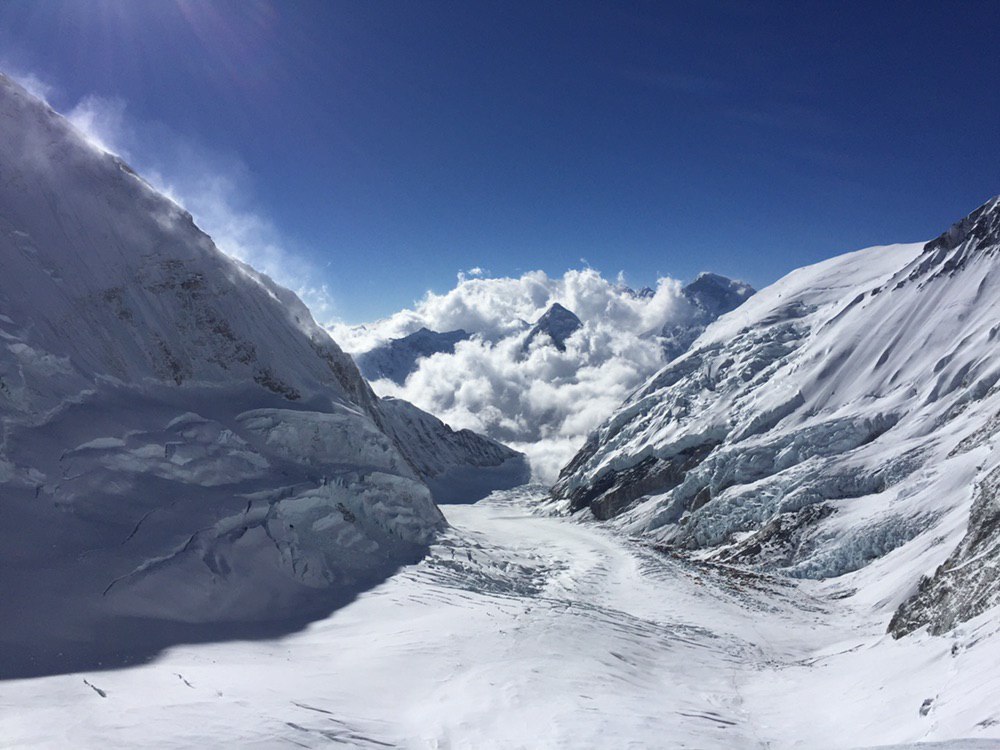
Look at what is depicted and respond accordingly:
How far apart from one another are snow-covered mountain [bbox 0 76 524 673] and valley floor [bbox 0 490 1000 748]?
12.9 feet

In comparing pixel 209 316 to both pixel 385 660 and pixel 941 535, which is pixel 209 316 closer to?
pixel 385 660

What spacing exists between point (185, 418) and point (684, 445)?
90.8 meters

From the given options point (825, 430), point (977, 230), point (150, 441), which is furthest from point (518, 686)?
point (977, 230)

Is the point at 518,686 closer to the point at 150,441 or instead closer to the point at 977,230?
the point at 150,441

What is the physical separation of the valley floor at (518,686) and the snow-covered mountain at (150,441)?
12.9 feet

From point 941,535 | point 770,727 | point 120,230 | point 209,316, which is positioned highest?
point 120,230

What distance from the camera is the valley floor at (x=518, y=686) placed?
46.2 feet

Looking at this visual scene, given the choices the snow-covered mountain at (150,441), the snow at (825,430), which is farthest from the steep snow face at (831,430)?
the snow-covered mountain at (150,441)

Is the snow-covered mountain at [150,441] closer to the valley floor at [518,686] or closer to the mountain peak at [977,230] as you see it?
the valley floor at [518,686]

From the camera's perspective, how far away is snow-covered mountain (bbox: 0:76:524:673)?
2466 centimetres

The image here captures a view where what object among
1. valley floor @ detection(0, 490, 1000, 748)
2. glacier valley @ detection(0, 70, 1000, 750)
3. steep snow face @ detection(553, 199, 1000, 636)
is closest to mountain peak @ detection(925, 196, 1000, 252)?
steep snow face @ detection(553, 199, 1000, 636)

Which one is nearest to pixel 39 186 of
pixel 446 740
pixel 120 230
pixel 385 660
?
pixel 120 230

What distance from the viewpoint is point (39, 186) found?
42125mm

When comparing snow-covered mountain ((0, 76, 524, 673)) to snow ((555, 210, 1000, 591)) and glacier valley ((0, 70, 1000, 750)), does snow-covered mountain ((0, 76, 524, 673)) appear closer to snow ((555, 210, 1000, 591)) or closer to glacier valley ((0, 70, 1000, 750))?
glacier valley ((0, 70, 1000, 750))
